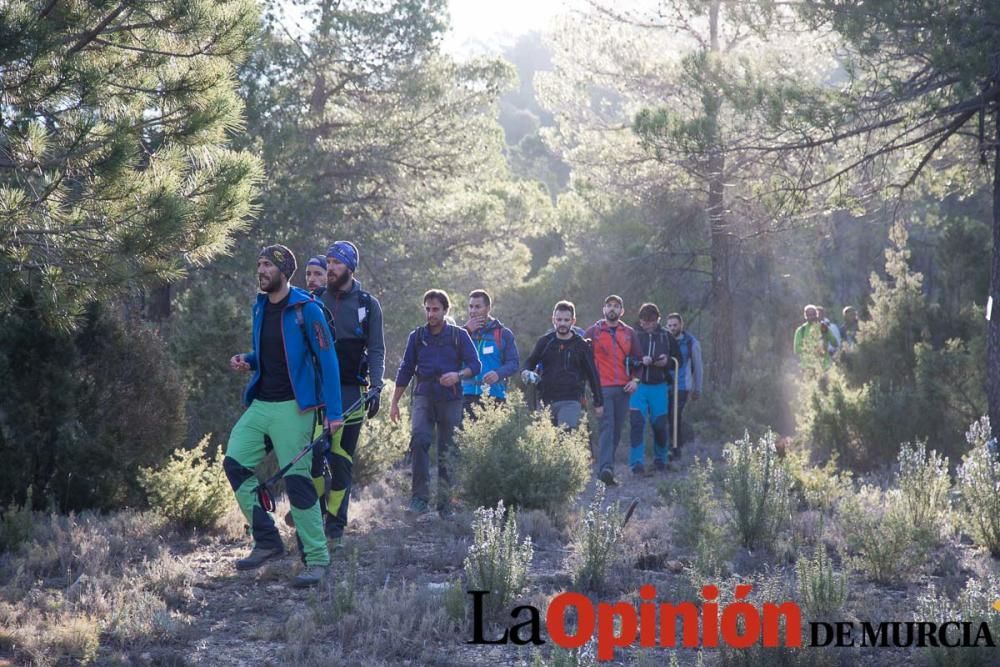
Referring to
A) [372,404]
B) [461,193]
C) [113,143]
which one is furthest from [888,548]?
[461,193]

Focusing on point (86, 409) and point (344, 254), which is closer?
point (344, 254)

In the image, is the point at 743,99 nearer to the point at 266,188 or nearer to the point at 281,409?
the point at 281,409

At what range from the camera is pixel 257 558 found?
689cm

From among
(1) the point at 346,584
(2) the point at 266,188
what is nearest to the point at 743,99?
(1) the point at 346,584

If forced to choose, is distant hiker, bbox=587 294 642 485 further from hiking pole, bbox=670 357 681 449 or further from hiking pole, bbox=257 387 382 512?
hiking pole, bbox=257 387 382 512

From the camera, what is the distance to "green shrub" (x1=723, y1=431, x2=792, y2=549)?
25.3 ft

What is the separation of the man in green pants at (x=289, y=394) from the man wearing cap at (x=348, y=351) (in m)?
0.95

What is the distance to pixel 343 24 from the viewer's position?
60.4ft

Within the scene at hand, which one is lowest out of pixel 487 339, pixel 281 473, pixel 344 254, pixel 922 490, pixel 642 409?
pixel 922 490

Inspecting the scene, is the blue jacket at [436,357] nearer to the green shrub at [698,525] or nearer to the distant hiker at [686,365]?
the green shrub at [698,525]

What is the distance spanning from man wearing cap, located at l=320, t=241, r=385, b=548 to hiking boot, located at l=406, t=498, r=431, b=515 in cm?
161

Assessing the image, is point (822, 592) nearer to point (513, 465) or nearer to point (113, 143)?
point (513, 465)

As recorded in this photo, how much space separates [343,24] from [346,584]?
45.9 ft

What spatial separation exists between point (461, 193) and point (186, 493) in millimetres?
12675
